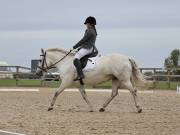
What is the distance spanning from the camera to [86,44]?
1656 cm

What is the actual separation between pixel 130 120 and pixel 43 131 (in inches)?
119

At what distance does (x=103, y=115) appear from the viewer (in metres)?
15.4

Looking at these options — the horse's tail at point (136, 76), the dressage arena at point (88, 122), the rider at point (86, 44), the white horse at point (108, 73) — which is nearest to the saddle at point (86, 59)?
the rider at point (86, 44)

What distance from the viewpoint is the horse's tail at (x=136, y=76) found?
17.0m

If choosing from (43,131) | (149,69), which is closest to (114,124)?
(43,131)

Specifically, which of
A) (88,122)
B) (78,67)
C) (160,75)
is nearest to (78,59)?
(78,67)

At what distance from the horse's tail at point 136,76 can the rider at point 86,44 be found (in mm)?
1214

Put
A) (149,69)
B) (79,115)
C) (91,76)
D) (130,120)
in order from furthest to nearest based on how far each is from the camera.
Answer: (149,69)
(91,76)
(79,115)
(130,120)

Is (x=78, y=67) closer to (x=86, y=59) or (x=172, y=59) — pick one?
(x=86, y=59)

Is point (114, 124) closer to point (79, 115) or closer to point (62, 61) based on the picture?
point (79, 115)

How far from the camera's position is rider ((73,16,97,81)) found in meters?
16.5

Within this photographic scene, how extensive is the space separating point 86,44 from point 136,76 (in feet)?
5.69

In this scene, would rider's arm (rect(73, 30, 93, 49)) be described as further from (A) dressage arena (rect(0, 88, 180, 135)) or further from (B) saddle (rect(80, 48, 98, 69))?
(A) dressage arena (rect(0, 88, 180, 135))

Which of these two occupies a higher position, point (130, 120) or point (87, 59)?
point (87, 59)
